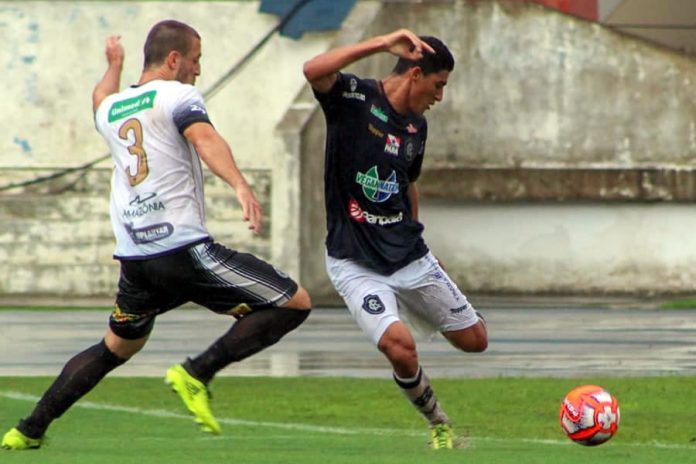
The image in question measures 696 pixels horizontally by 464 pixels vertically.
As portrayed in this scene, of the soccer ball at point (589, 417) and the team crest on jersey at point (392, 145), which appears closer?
the soccer ball at point (589, 417)

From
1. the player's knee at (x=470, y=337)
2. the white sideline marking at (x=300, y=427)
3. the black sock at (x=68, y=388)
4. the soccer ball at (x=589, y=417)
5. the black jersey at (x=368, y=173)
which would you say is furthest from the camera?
the white sideline marking at (x=300, y=427)

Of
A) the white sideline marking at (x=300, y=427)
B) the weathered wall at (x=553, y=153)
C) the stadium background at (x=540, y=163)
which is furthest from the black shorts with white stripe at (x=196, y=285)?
the weathered wall at (x=553, y=153)

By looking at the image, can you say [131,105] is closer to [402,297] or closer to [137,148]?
[137,148]

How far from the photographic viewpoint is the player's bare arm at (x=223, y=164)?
26.6 ft

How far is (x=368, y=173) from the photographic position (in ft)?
31.4

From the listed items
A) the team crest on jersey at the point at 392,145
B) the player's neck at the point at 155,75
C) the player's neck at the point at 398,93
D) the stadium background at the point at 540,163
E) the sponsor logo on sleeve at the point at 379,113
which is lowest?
the stadium background at the point at 540,163

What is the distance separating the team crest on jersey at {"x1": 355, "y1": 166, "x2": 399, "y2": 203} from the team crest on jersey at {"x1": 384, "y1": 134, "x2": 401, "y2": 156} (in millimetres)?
101

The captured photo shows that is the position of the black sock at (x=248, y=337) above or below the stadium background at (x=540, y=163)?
above

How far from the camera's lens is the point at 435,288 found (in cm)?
984

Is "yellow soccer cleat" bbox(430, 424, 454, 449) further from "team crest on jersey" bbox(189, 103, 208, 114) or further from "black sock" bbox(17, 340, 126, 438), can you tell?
"team crest on jersey" bbox(189, 103, 208, 114)

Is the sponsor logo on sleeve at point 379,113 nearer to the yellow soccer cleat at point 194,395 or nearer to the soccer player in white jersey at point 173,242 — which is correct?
the soccer player in white jersey at point 173,242

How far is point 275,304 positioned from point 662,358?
8.31 m

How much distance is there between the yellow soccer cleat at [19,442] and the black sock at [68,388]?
0.07 ft

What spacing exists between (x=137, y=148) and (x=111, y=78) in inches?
23.7
